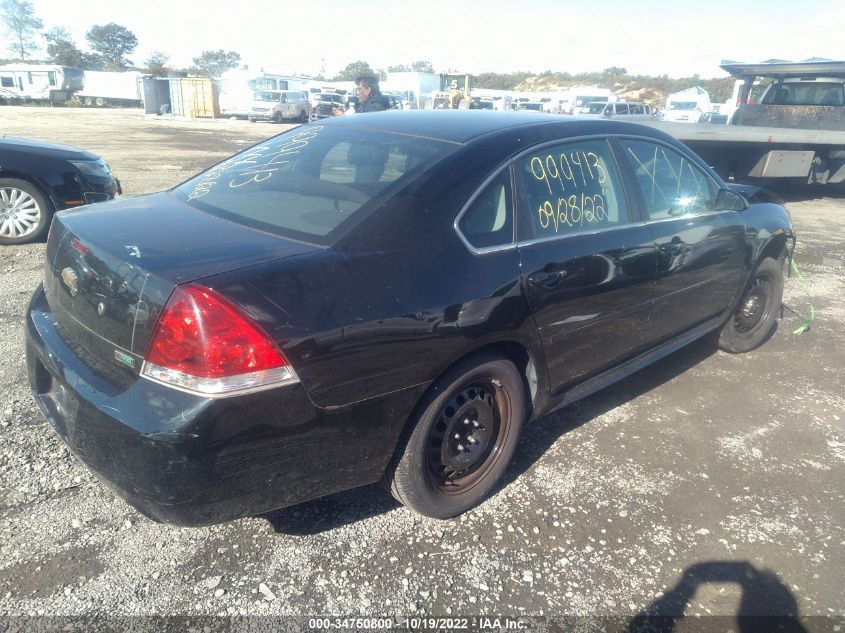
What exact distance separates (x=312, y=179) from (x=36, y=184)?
193 inches

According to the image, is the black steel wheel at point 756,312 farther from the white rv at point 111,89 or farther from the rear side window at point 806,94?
the white rv at point 111,89

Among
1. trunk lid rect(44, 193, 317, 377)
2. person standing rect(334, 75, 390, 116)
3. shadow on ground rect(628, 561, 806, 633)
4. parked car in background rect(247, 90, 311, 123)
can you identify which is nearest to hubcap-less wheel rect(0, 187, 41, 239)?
person standing rect(334, 75, 390, 116)

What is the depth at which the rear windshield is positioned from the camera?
2.45 m

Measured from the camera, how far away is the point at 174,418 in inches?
76.0

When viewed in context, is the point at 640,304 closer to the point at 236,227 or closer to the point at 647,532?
the point at 647,532

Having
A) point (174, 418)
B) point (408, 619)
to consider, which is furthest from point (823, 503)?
point (174, 418)

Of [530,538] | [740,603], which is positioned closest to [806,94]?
[740,603]

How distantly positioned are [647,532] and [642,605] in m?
0.45

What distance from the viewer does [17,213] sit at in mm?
6305

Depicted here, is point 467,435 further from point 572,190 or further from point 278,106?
point 278,106

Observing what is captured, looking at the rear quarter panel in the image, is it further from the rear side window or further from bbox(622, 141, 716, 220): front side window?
the rear side window

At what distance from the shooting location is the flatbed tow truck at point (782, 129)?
33.4ft

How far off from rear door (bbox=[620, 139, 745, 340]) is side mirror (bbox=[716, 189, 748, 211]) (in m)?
0.03

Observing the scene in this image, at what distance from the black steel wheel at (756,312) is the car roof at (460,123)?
182 cm
